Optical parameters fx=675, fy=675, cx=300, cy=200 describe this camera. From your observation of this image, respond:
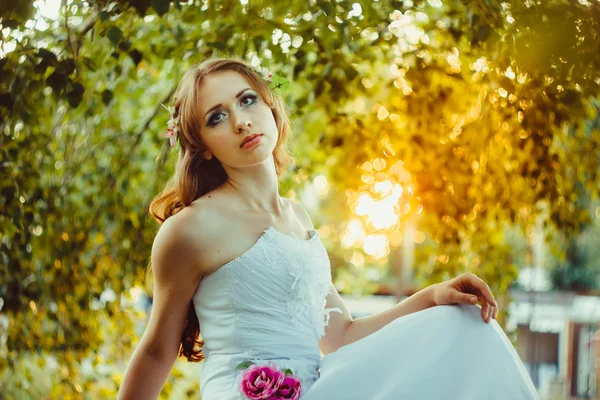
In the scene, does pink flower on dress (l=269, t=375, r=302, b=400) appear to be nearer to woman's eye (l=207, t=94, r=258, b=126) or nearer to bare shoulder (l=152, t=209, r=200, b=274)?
bare shoulder (l=152, t=209, r=200, b=274)

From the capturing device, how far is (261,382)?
1.18 m

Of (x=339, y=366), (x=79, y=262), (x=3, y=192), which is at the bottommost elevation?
(x=79, y=262)

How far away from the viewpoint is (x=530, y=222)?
8.08ft

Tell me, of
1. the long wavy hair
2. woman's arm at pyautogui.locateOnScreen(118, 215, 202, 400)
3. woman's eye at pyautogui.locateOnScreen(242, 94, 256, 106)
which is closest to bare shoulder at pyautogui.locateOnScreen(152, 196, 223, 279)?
woman's arm at pyautogui.locateOnScreen(118, 215, 202, 400)

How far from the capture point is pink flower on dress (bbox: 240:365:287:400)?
1169 mm

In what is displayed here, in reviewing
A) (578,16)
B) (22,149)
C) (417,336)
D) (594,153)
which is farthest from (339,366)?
(594,153)

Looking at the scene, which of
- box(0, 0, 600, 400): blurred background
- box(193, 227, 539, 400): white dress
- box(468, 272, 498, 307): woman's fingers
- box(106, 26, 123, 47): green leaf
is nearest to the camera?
box(193, 227, 539, 400): white dress

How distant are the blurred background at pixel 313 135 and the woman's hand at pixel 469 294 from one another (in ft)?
2.14

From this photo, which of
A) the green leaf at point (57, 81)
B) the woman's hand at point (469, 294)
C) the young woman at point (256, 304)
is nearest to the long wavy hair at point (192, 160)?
the young woman at point (256, 304)

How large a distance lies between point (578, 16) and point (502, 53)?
362 millimetres

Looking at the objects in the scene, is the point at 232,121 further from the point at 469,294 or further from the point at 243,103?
the point at 469,294

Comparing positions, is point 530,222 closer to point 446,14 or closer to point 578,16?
point 446,14

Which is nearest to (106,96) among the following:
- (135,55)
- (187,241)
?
(135,55)

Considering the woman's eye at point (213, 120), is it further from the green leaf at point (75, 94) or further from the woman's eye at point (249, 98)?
the green leaf at point (75, 94)
